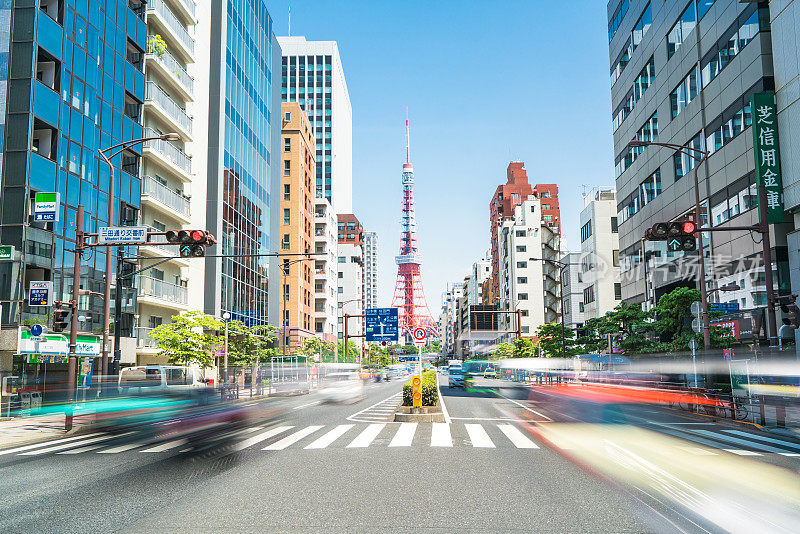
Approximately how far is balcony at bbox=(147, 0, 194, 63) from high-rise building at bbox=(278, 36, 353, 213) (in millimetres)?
97635

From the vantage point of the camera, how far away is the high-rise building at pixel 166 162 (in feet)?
136

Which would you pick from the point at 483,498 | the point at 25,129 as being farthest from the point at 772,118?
the point at 25,129

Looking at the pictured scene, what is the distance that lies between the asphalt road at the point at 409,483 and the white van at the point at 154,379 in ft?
19.1

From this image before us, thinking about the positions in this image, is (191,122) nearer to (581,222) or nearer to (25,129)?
(25,129)

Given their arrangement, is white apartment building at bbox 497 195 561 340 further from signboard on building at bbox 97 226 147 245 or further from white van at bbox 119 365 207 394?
signboard on building at bbox 97 226 147 245

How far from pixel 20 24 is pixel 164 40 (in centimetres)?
1504

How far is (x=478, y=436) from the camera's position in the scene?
16828 mm

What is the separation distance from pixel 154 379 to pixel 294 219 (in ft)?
207

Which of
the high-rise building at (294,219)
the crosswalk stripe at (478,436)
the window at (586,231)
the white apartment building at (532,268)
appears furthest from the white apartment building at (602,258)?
the crosswalk stripe at (478,436)

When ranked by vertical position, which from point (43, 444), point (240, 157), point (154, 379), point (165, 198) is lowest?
point (43, 444)

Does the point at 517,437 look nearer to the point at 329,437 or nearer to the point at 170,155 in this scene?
the point at 329,437

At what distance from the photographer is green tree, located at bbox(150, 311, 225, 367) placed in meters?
37.8

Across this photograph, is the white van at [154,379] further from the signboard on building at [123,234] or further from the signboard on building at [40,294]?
the signboard on building at [123,234]

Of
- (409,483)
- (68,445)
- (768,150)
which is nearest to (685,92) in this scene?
(768,150)
